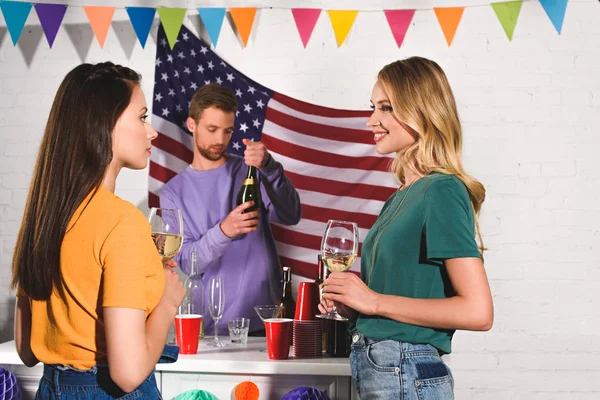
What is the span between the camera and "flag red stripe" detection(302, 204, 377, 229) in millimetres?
3232

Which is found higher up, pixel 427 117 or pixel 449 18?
pixel 449 18

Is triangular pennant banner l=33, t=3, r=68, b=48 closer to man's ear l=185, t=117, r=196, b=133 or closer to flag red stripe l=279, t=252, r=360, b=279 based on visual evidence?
man's ear l=185, t=117, r=196, b=133

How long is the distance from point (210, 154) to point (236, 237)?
43 centimetres

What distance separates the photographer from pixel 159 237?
1611 mm

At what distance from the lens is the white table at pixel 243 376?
2068 mm

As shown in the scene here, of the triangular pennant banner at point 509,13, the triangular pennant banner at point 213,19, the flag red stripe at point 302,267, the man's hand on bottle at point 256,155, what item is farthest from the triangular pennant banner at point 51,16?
the triangular pennant banner at point 509,13

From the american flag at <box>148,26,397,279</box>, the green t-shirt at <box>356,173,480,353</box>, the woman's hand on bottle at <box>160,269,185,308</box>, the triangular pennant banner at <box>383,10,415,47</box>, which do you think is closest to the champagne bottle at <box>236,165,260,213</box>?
Result: the american flag at <box>148,26,397,279</box>

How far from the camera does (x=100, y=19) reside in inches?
130

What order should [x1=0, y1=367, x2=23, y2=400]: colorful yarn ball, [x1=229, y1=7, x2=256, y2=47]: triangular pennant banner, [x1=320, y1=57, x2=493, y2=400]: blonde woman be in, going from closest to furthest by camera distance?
[x1=320, y1=57, x2=493, y2=400]: blonde woman < [x1=0, y1=367, x2=23, y2=400]: colorful yarn ball < [x1=229, y1=7, x2=256, y2=47]: triangular pennant banner

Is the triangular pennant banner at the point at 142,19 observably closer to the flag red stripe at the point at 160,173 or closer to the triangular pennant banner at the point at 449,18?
the flag red stripe at the point at 160,173

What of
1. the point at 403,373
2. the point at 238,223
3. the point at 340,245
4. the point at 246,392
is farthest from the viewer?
the point at 238,223

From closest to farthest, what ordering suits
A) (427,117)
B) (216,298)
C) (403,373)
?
(403,373)
(427,117)
(216,298)

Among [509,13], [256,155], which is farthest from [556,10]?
[256,155]

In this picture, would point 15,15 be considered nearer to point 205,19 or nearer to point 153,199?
point 205,19
